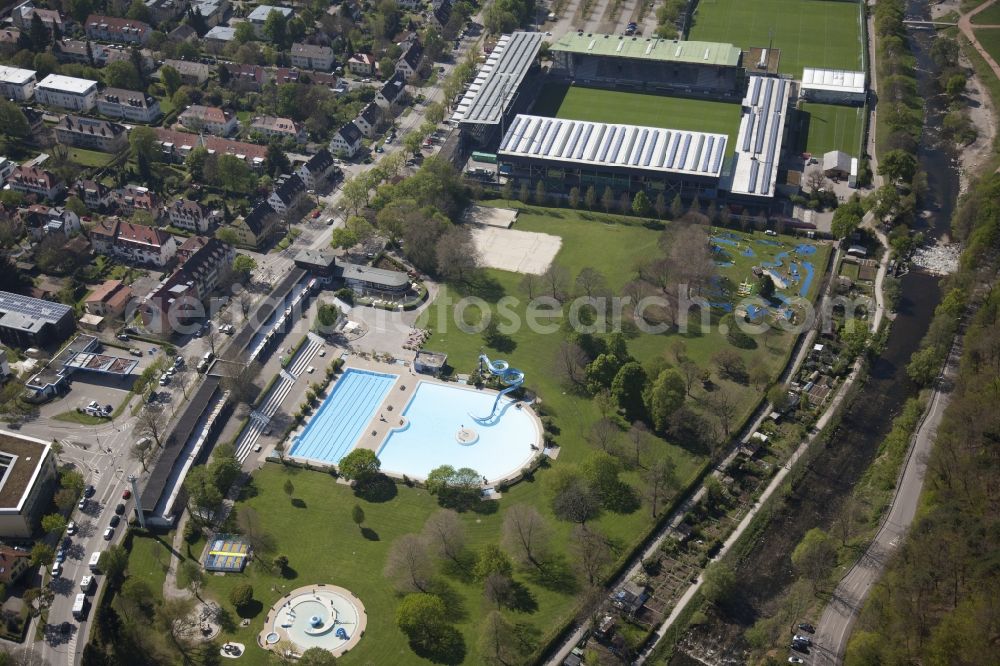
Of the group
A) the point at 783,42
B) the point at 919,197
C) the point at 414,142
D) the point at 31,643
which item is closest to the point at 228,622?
the point at 31,643

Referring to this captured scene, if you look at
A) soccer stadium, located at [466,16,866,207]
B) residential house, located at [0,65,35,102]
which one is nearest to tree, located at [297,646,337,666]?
soccer stadium, located at [466,16,866,207]

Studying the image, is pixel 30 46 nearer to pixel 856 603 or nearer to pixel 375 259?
pixel 375 259

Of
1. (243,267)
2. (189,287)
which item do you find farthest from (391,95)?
(189,287)

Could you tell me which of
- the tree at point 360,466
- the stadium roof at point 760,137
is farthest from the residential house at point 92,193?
the stadium roof at point 760,137

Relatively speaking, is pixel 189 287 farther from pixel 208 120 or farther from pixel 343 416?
pixel 208 120

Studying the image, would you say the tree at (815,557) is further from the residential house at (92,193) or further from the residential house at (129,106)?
the residential house at (129,106)

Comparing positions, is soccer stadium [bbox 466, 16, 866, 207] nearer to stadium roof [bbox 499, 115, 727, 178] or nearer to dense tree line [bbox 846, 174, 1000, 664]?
stadium roof [bbox 499, 115, 727, 178]
